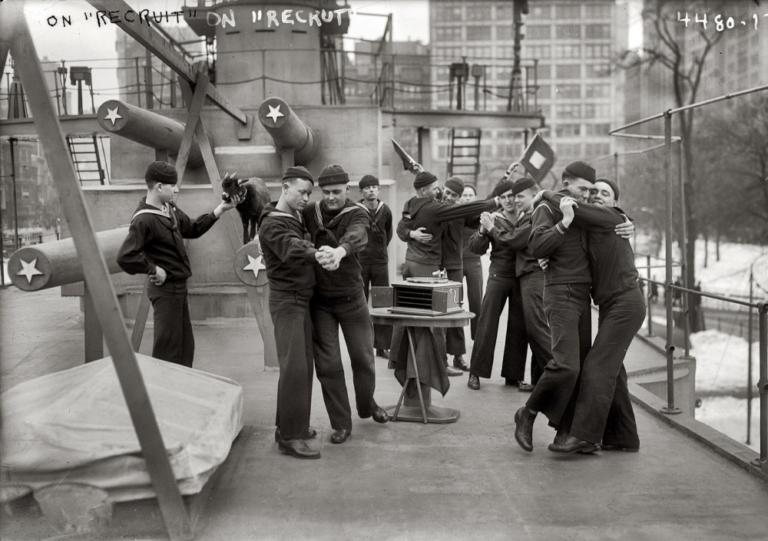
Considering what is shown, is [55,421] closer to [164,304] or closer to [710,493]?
[164,304]

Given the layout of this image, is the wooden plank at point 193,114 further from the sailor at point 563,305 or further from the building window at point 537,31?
the building window at point 537,31

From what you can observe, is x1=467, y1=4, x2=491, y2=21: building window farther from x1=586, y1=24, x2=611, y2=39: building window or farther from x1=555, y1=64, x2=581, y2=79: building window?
x1=586, y1=24, x2=611, y2=39: building window

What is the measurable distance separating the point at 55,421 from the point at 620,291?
3704mm

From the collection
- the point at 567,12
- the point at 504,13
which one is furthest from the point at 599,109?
the point at 504,13

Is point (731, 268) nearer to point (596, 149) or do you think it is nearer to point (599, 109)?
point (599, 109)

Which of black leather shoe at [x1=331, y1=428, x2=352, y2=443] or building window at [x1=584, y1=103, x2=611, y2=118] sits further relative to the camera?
→ building window at [x1=584, y1=103, x2=611, y2=118]

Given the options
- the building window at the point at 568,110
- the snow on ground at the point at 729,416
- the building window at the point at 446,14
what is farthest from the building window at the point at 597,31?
the snow on ground at the point at 729,416

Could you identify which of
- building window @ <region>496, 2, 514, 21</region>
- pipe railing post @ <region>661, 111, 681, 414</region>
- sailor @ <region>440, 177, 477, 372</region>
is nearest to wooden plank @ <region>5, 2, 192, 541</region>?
pipe railing post @ <region>661, 111, 681, 414</region>

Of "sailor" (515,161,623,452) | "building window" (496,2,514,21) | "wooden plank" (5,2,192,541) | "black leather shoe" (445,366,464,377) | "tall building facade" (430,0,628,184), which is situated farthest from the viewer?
"building window" (496,2,514,21)

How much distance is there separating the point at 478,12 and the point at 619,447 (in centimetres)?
1936

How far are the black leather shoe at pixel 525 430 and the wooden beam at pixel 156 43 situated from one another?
160 inches

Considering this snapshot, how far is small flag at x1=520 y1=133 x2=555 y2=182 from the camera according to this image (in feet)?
27.8

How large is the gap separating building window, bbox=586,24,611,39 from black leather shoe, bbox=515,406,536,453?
14.4 meters

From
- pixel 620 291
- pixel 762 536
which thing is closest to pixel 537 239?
pixel 620 291
